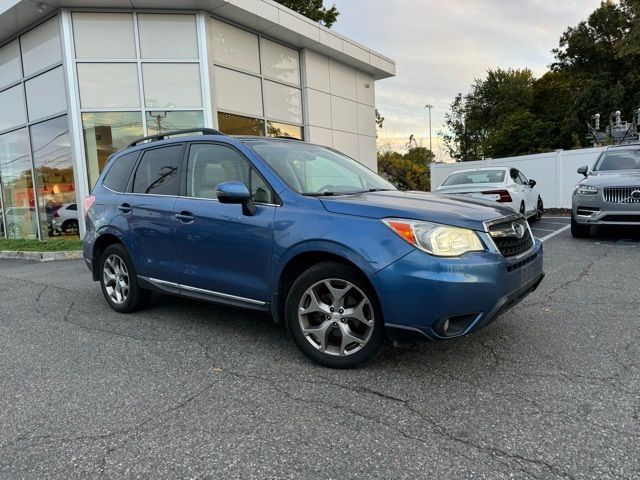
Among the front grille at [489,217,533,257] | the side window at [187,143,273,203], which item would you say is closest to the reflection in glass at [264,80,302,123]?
the side window at [187,143,273,203]

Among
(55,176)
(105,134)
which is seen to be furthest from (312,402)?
(55,176)

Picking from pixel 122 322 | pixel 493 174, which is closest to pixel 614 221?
pixel 493 174

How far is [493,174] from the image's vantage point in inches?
398

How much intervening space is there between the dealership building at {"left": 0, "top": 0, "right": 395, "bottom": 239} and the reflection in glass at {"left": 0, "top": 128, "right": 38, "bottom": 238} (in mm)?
37

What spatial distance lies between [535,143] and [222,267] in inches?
1836

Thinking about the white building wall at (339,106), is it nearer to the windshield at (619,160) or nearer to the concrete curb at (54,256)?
the concrete curb at (54,256)

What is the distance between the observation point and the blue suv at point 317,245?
2.88 metres

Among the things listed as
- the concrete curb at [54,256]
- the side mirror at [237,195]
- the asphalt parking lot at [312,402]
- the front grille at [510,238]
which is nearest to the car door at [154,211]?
the asphalt parking lot at [312,402]

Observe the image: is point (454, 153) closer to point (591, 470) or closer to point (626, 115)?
point (626, 115)

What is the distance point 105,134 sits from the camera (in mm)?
11398

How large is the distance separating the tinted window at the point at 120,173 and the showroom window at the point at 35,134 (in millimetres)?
7454

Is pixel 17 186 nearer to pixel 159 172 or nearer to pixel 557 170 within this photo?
pixel 159 172

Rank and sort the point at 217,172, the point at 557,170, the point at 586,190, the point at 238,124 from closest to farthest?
the point at 217,172 < the point at 586,190 < the point at 238,124 < the point at 557,170

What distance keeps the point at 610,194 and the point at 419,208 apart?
21.0 feet
